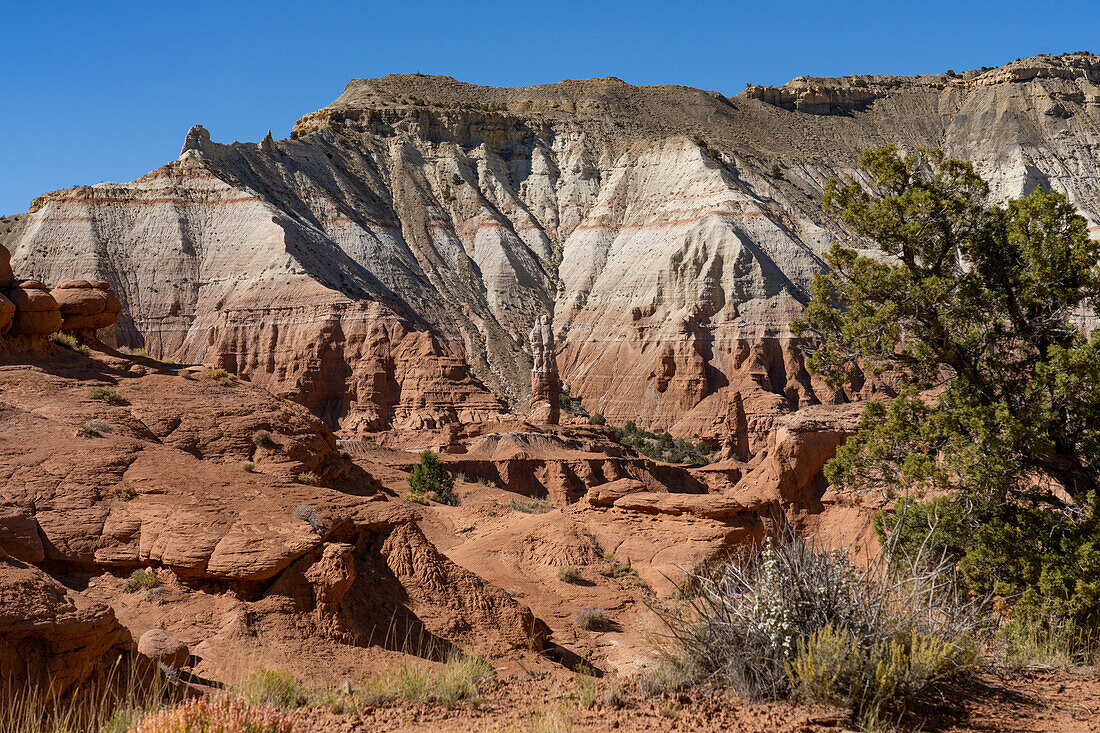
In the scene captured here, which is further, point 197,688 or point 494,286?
point 494,286

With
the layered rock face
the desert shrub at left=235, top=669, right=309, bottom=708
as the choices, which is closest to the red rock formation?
the desert shrub at left=235, top=669, right=309, bottom=708

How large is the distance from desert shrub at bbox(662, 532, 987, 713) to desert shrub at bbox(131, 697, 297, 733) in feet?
11.9

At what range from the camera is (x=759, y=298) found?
78125 millimetres

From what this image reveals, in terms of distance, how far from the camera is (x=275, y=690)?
27.8 feet

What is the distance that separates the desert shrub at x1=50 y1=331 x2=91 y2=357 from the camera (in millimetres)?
24438

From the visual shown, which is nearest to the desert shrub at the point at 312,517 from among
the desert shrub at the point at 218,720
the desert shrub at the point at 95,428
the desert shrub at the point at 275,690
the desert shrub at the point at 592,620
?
the desert shrub at the point at 275,690

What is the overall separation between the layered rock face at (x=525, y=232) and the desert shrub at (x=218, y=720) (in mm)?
52998

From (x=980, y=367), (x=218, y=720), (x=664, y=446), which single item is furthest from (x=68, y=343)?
(x=664, y=446)

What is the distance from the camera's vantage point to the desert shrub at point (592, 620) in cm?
1627

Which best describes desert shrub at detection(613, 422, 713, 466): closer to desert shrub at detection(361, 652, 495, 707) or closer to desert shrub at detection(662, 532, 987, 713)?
desert shrub at detection(662, 532, 987, 713)

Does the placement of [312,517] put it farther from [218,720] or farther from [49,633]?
[218,720]

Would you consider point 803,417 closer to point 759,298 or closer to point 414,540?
point 414,540

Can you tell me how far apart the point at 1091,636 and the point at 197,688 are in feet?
35.9

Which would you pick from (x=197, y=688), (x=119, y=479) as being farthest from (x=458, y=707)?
(x=119, y=479)
